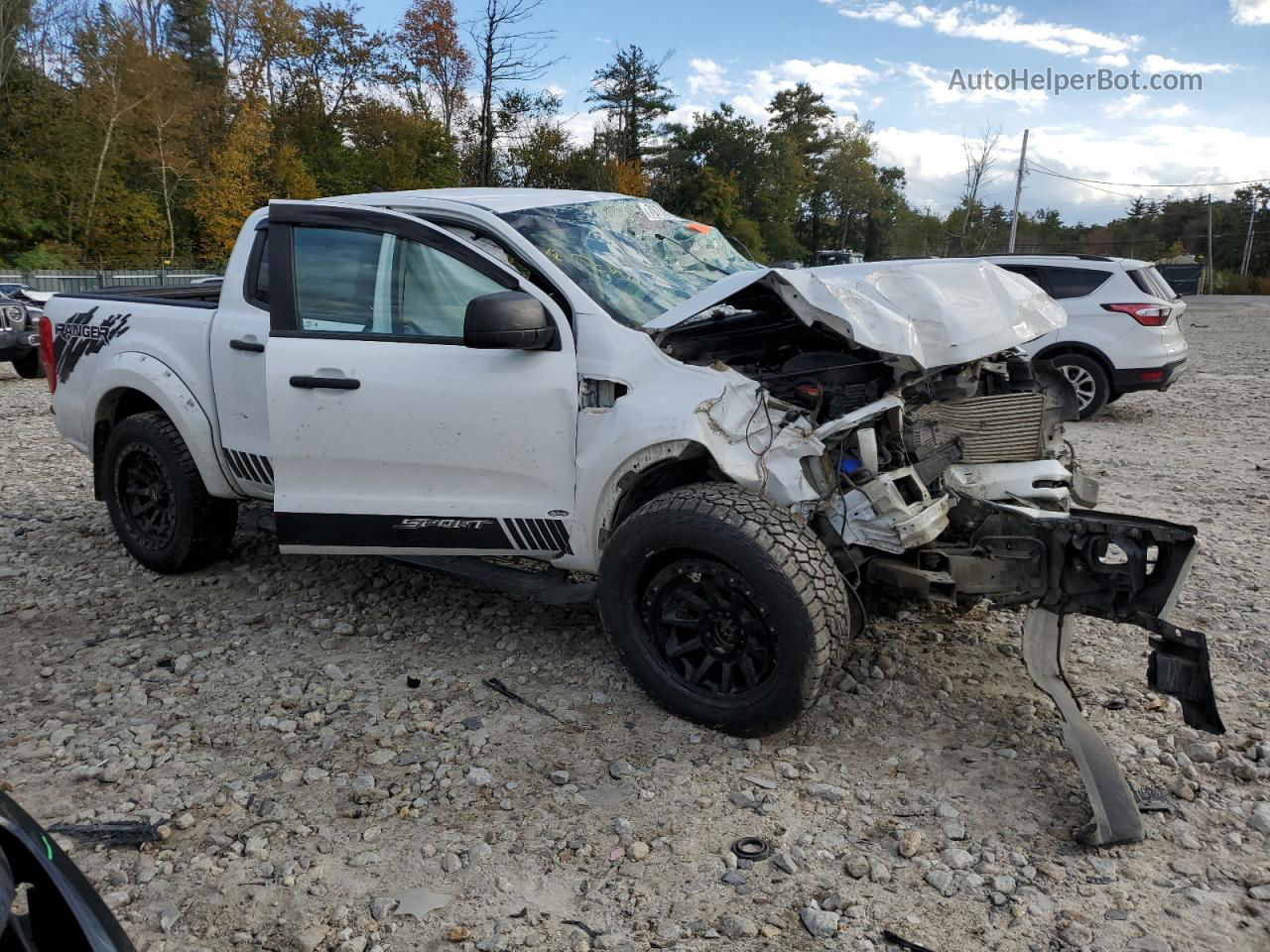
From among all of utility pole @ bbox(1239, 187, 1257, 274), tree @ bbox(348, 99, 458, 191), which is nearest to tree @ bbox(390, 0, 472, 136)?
tree @ bbox(348, 99, 458, 191)

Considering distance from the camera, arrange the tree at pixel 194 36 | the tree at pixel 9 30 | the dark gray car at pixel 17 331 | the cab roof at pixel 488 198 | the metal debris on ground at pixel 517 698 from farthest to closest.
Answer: the tree at pixel 194 36 → the tree at pixel 9 30 → the dark gray car at pixel 17 331 → the cab roof at pixel 488 198 → the metal debris on ground at pixel 517 698

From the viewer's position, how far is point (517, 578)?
3.88 m

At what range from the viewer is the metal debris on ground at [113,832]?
9.56ft

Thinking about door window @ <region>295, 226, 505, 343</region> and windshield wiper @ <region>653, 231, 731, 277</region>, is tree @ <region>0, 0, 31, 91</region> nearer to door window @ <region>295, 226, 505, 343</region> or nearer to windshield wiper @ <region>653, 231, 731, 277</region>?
door window @ <region>295, 226, 505, 343</region>

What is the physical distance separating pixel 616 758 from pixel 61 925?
6.06 feet

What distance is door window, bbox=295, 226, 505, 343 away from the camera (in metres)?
3.83

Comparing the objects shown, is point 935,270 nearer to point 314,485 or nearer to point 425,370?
point 425,370

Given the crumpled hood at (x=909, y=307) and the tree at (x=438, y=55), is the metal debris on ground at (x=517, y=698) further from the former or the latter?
the tree at (x=438, y=55)

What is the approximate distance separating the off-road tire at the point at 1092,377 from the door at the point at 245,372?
26.4 ft

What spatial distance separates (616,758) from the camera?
11.0 feet

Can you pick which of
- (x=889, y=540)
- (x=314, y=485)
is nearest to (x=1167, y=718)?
(x=889, y=540)

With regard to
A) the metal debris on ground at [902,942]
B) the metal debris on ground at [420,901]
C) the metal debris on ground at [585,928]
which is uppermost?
the metal debris on ground at [902,942]

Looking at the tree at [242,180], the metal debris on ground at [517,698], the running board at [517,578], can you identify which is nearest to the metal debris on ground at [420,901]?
the metal debris on ground at [517,698]

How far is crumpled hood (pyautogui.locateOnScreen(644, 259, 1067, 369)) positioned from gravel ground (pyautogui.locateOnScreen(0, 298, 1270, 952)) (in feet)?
4.36
